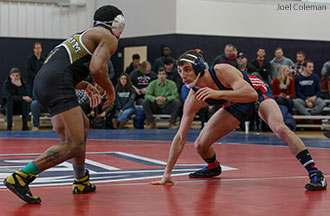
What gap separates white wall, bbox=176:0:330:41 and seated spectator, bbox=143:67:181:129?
238cm

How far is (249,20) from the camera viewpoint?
1477 cm

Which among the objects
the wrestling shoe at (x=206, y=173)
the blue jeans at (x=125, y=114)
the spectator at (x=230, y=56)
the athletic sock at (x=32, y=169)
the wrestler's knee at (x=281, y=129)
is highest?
the spectator at (x=230, y=56)

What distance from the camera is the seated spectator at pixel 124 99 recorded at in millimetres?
12344

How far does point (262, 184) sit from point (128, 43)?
1175cm

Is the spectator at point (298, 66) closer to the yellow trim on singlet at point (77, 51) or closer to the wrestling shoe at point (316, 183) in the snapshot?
the wrestling shoe at point (316, 183)

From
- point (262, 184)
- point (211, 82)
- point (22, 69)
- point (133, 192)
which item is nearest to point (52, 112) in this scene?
point (133, 192)

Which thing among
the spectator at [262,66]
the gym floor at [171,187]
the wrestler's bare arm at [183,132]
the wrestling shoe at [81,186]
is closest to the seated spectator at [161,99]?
the spectator at [262,66]

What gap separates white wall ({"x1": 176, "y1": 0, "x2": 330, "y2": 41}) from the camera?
14219 mm

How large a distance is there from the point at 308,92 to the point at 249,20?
3.18 meters

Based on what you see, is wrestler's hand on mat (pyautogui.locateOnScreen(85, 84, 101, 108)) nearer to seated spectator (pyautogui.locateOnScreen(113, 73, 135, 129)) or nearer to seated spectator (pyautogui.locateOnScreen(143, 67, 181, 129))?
seated spectator (pyautogui.locateOnScreen(143, 67, 181, 129))

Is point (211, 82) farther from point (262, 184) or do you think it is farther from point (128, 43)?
point (128, 43)

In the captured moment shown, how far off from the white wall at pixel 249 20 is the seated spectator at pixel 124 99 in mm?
2532

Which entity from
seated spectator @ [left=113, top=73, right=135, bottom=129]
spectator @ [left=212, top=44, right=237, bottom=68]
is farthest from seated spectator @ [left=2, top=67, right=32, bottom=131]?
spectator @ [left=212, top=44, right=237, bottom=68]

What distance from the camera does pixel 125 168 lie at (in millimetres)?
5555
